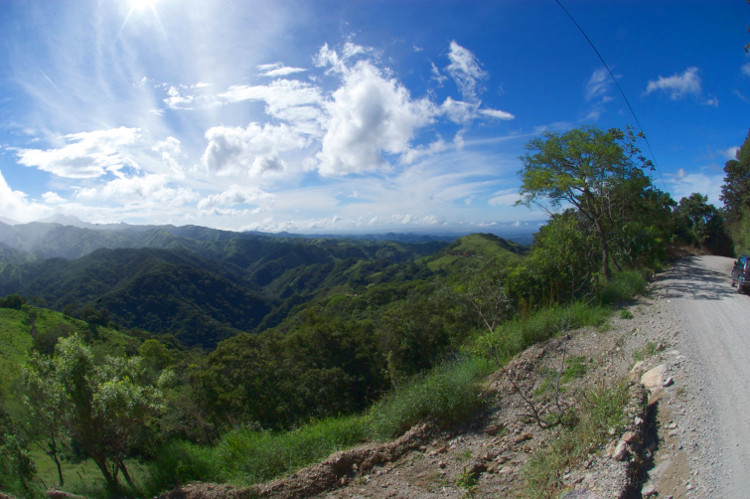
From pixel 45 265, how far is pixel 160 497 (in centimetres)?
26956

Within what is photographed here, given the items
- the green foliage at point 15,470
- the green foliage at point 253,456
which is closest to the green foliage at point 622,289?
the green foliage at point 253,456

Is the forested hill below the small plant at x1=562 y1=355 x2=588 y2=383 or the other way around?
below

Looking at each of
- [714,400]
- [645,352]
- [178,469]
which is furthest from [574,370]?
[178,469]

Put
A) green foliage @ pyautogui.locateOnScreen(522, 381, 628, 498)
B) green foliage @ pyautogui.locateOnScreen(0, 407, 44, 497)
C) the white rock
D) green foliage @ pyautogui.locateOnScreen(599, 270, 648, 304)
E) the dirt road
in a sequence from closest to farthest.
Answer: the dirt road, green foliage @ pyautogui.locateOnScreen(522, 381, 628, 498), the white rock, green foliage @ pyautogui.locateOnScreen(0, 407, 44, 497), green foliage @ pyautogui.locateOnScreen(599, 270, 648, 304)

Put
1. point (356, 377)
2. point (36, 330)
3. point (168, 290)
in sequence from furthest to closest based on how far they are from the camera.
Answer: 1. point (168, 290)
2. point (36, 330)
3. point (356, 377)

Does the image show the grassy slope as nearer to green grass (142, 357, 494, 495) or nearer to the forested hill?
the forested hill

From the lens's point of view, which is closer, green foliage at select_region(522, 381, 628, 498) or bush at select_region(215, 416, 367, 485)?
green foliage at select_region(522, 381, 628, 498)

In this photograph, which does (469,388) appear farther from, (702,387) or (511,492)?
(702,387)

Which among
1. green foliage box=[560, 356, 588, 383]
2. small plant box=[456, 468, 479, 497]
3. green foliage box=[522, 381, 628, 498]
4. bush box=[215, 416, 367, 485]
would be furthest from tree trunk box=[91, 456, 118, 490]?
green foliage box=[560, 356, 588, 383]

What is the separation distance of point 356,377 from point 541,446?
578 inches

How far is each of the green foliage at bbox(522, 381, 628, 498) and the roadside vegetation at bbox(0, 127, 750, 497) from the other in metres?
0.02

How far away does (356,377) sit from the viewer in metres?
17.5

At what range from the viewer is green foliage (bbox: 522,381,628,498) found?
333 centimetres

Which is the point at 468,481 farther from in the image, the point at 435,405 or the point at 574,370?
the point at 574,370
